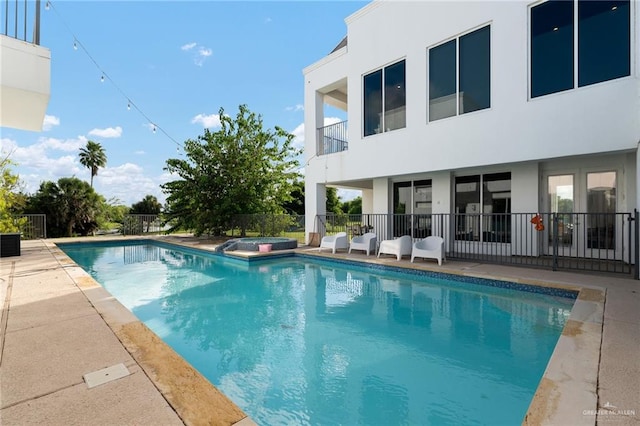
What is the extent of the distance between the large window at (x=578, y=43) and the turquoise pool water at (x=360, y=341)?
4.63m

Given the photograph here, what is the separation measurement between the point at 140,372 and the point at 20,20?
7.76 metres

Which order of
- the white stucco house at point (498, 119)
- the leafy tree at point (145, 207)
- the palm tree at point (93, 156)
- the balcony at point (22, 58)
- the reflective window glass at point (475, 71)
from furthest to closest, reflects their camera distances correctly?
the leafy tree at point (145, 207) → the palm tree at point (93, 156) → the reflective window glass at point (475, 71) → the white stucco house at point (498, 119) → the balcony at point (22, 58)

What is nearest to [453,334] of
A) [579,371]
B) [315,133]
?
[579,371]

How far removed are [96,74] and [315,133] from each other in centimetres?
819

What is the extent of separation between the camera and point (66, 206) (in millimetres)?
19875

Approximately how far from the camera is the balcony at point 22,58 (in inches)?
225

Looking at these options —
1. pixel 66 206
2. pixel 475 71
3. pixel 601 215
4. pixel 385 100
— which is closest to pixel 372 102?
pixel 385 100

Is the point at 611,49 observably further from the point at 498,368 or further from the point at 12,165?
the point at 12,165

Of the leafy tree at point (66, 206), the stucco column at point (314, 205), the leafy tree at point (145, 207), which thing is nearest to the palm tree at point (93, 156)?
the leafy tree at point (145, 207)

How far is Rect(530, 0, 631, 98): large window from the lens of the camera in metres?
6.08

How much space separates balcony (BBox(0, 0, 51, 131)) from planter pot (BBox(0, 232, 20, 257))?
4.89 meters

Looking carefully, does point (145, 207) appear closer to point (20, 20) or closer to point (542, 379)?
point (20, 20)

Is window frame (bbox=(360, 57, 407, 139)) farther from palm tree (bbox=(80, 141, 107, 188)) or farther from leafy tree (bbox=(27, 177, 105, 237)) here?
palm tree (bbox=(80, 141, 107, 188))

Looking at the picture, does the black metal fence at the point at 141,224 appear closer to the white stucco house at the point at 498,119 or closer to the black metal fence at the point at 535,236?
the white stucco house at the point at 498,119
